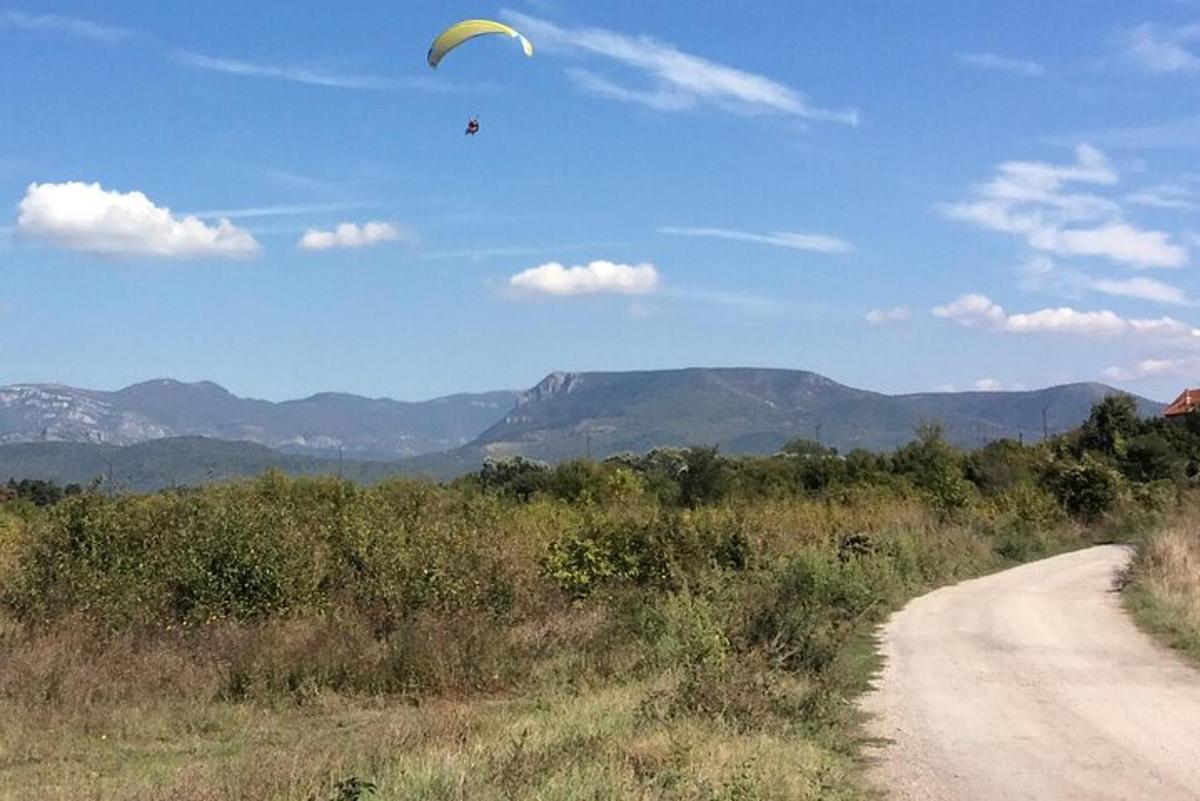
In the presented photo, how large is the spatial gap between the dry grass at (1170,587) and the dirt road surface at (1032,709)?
433 mm

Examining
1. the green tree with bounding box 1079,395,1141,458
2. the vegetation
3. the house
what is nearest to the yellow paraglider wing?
the vegetation

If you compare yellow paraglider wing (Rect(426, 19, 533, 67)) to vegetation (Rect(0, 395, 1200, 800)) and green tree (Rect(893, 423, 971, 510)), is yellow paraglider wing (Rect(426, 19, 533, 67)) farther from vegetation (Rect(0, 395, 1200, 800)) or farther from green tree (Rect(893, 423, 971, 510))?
green tree (Rect(893, 423, 971, 510))

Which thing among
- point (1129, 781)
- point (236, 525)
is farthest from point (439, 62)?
point (1129, 781)

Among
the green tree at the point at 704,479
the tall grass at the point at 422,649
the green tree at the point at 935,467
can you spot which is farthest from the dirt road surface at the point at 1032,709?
the green tree at the point at 704,479

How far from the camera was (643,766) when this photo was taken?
8.62 m

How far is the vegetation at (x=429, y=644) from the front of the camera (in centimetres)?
Answer: 905

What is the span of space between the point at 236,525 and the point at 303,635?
428cm

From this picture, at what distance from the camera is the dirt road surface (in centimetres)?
960

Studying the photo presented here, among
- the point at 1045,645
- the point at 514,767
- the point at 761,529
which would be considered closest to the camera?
the point at 514,767

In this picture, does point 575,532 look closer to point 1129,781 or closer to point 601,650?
point 601,650

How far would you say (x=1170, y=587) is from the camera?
22.2 meters

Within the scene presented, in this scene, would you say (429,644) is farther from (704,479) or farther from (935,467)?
(704,479)

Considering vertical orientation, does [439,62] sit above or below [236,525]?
above

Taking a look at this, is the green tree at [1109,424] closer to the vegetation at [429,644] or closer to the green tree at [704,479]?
the green tree at [704,479]
